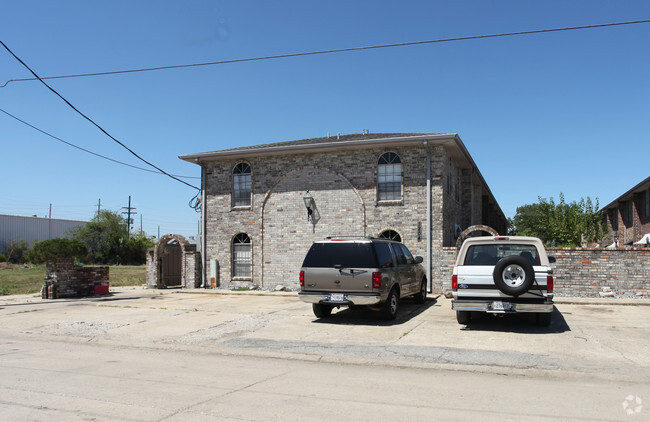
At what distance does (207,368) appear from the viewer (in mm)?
7363

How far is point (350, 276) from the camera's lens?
1097 cm

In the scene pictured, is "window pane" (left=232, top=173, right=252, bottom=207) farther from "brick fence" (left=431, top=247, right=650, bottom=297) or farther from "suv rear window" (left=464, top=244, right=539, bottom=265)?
"suv rear window" (left=464, top=244, right=539, bottom=265)

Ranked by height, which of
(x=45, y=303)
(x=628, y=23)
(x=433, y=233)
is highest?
(x=628, y=23)

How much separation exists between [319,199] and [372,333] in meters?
10.2

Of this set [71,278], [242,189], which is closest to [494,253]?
[242,189]

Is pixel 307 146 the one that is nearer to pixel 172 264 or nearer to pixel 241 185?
pixel 241 185

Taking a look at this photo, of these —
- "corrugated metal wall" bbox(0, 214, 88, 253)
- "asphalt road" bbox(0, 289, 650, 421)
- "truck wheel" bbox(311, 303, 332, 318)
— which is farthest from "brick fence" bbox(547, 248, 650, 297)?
"corrugated metal wall" bbox(0, 214, 88, 253)

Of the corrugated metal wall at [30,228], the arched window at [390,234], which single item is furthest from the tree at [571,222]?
the corrugated metal wall at [30,228]

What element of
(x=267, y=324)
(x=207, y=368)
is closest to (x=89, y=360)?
(x=207, y=368)

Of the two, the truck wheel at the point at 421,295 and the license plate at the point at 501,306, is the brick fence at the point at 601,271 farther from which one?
the license plate at the point at 501,306

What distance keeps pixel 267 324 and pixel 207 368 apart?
4.17 metres

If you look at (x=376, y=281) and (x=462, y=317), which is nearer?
(x=462, y=317)

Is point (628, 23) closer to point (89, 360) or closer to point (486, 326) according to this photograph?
point (486, 326)

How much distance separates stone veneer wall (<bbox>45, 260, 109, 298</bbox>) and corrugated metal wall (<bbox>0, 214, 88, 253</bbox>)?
47904mm
